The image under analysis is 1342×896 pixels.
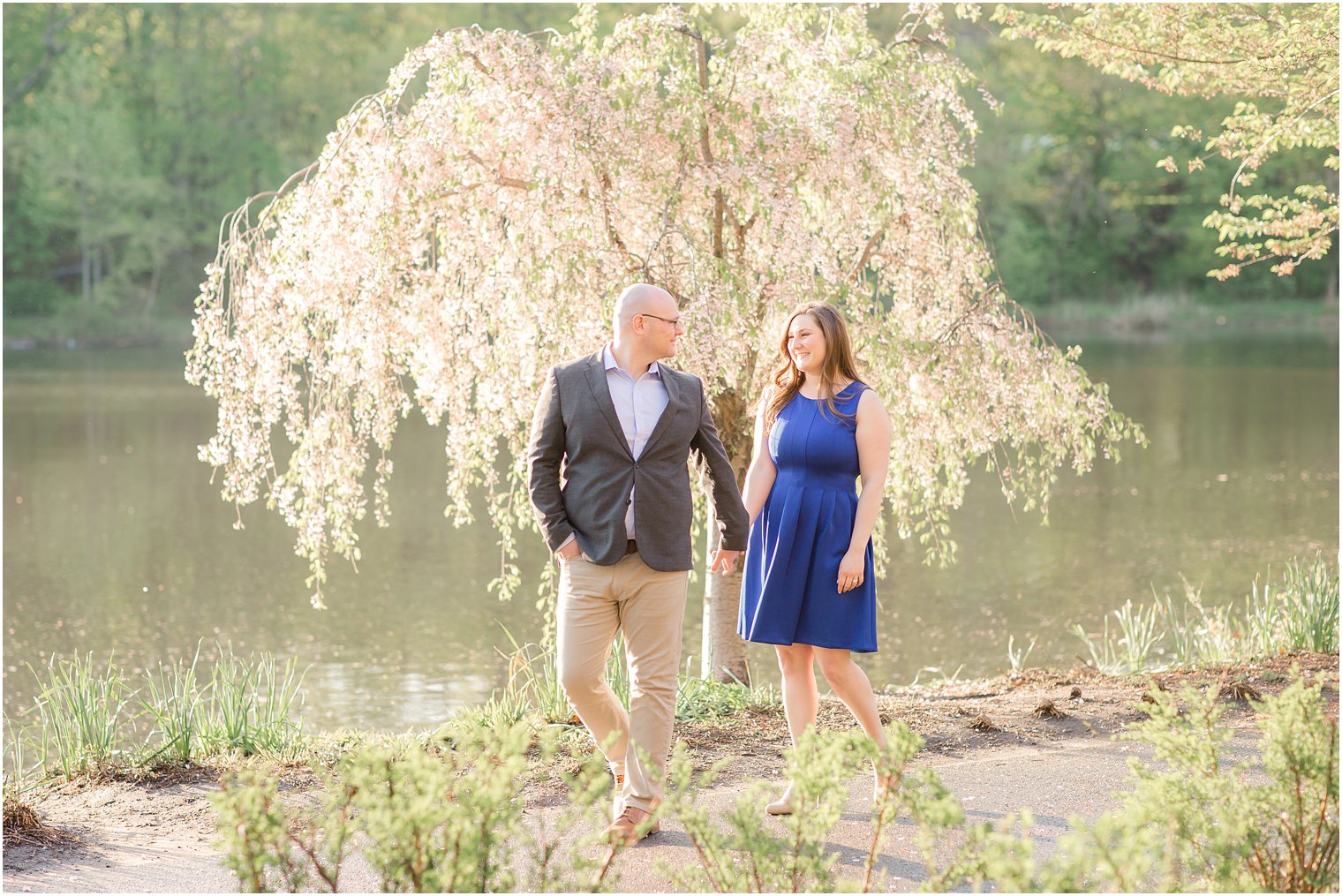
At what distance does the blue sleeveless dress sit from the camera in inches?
168

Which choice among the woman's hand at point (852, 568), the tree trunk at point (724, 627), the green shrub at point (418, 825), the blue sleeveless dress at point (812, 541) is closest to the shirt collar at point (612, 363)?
the blue sleeveless dress at point (812, 541)

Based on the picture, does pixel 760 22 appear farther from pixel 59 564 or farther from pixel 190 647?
pixel 59 564

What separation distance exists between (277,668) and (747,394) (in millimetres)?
5062

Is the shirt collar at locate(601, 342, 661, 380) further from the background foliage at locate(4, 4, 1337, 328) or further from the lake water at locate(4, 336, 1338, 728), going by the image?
the background foliage at locate(4, 4, 1337, 328)

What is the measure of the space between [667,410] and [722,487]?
347mm

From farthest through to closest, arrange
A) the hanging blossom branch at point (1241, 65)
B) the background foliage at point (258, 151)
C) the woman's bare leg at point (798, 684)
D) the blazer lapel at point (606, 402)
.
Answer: the background foliage at point (258, 151)
the hanging blossom branch at point (1241, 65)
the woman's bare leg at point (798, 684)
the blazer lapel at point (606, 402)

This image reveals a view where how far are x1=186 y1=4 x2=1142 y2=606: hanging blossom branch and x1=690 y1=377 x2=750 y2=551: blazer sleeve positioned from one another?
145 centimetres

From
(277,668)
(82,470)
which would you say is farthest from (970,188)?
(82,470)

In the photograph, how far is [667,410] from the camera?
13.2 ft

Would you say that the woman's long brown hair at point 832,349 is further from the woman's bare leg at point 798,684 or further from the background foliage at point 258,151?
the background foliage at point 258,151

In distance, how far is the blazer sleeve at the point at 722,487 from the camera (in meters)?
4.20

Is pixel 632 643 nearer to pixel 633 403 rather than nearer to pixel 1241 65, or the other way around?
pixel 633 403

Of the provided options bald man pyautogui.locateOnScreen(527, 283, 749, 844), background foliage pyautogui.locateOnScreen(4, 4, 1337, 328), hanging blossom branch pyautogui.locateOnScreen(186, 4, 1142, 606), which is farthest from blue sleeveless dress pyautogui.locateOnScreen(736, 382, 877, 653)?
background foliage pyautogui.locateOnScreen(4, 4, 1337, 328)

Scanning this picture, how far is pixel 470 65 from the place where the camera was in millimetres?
5938
